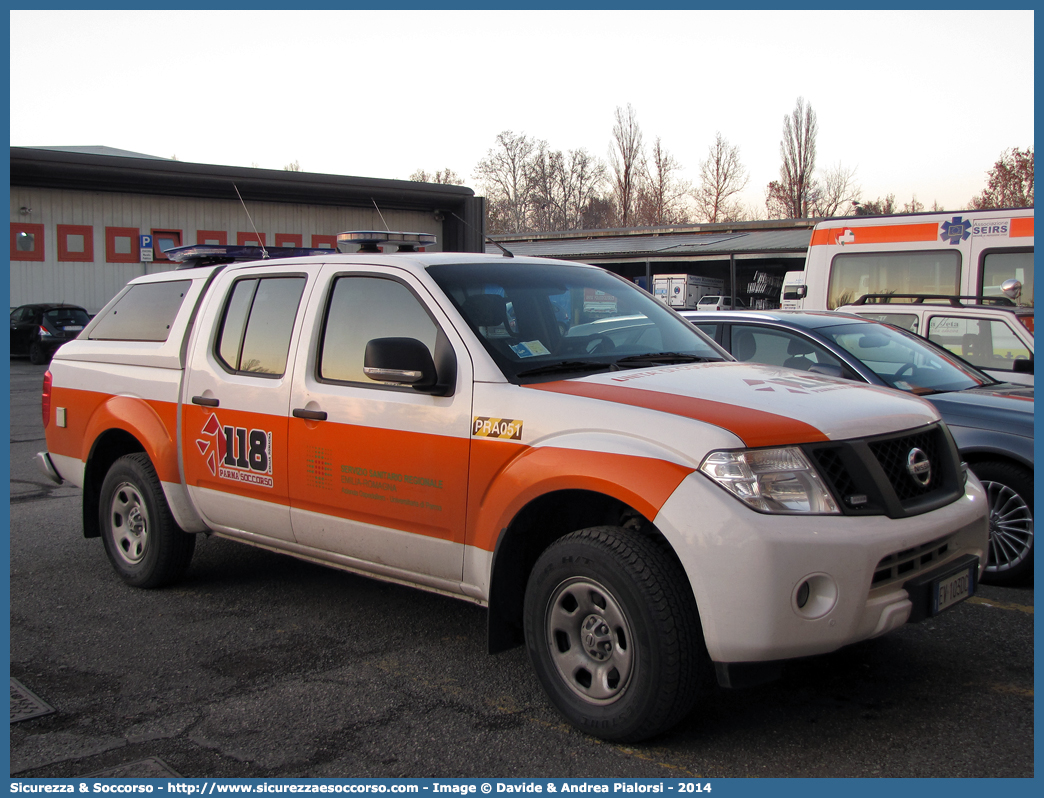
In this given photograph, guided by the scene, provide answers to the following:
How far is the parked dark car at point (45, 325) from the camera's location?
22.8 m

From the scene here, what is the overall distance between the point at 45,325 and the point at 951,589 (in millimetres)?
23875

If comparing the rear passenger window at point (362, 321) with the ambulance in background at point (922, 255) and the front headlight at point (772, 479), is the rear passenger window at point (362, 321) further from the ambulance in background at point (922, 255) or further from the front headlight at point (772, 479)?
the ambulance in background at point (922, 255)

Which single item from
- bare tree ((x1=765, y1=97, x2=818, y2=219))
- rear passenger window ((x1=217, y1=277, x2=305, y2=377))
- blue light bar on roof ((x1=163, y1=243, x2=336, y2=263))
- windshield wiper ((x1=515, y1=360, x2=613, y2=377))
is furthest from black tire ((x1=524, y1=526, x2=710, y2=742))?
bare tree ((x1=765, y1=97, x2=818, y2=219))

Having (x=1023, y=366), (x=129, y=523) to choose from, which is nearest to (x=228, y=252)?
(x=129, y=523)

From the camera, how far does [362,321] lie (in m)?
4.44

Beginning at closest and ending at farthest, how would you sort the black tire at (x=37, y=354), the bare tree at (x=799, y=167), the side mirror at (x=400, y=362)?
the side mirror at (x=400, y=362) → the black tire at (x=37, y=354) → the bare tree at (x=799, y=167)

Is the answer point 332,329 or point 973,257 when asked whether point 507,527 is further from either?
point 973,257

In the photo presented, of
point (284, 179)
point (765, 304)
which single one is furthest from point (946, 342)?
point (765, 304)

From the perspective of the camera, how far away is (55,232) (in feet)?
76.7

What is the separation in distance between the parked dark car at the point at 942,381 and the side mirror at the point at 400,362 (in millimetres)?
1693

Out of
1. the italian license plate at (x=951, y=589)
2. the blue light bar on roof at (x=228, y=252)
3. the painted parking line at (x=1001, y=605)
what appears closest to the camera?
the italian license plate at (x=951, y=589)

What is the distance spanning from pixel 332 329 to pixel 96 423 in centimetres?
213

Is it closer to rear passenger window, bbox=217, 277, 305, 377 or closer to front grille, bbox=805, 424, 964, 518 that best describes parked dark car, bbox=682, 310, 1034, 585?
front grille, bbox=805, 424, 964, 518

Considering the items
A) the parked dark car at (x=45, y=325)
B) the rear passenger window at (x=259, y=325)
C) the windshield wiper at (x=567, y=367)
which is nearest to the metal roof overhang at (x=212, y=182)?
the parked dark car at (x=45, y=325)
